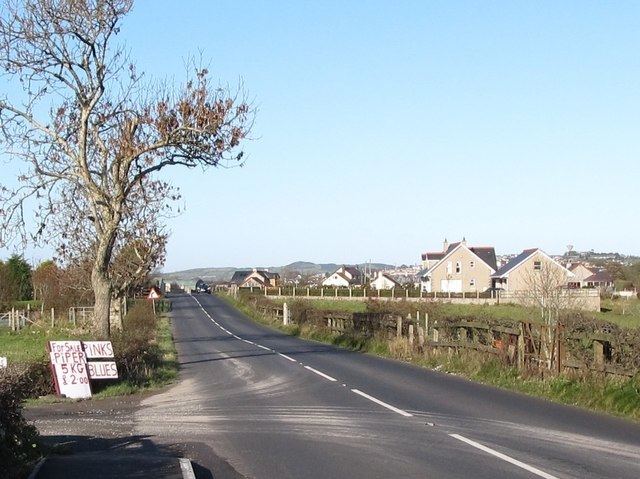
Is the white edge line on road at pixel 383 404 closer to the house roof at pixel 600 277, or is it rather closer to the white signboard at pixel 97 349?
the white signboard at pixel 97 349

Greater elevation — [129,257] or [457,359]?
[129,257]

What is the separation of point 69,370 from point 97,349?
1.16 meters

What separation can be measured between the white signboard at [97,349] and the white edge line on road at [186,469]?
9.97m

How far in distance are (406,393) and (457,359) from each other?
247 inches

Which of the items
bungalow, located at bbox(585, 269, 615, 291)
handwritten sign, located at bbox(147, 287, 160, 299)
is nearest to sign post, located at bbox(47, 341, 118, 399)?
handwritten sign, located at bbox(147, 287, 160, 299)

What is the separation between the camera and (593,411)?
15406 millimetres

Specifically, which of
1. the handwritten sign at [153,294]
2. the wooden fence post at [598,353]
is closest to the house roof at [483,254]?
the handwritten sign at [153,294]

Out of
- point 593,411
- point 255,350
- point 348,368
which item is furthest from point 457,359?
point 255,350

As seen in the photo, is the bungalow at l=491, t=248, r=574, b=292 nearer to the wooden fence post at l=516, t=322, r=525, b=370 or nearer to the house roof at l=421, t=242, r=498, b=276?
the house roof at l=421, t=242, r=498, b=276

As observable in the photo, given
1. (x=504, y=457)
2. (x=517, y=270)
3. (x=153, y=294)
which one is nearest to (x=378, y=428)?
(x=504, y=457)

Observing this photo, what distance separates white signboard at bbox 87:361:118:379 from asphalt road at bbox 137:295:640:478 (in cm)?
144

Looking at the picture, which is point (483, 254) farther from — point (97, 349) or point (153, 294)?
point (97, 349)

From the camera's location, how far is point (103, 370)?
20.0 m

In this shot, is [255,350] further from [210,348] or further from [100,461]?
[100,461]
